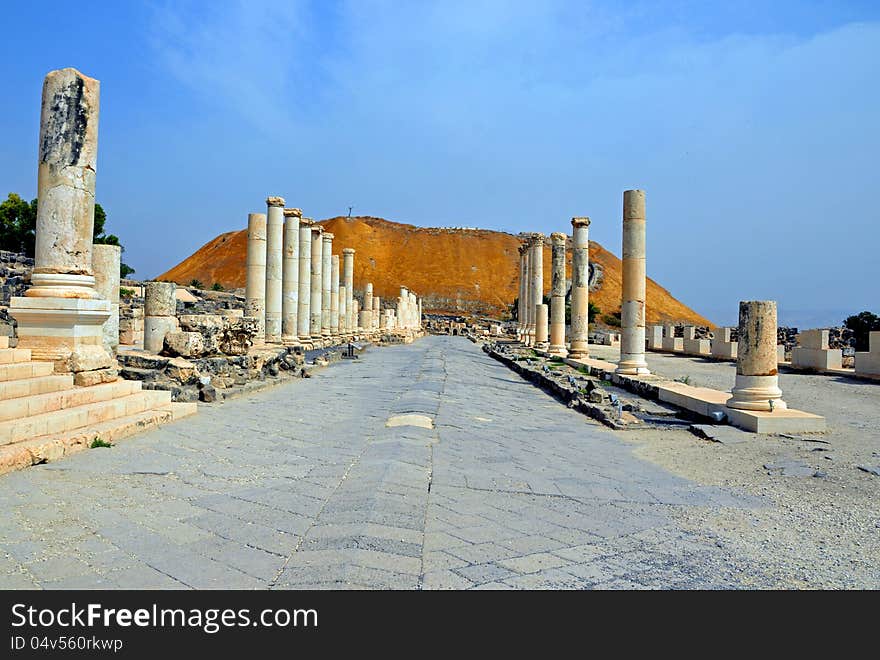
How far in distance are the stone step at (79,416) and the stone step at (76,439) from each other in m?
0.07

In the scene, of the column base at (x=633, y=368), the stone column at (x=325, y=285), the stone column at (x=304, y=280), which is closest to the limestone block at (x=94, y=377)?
the column base at (x=633, y=368)

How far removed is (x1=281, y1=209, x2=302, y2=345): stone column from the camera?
75.5 feet

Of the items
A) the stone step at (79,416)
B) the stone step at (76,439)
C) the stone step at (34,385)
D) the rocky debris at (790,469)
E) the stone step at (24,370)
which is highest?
the stone step at (24,370)

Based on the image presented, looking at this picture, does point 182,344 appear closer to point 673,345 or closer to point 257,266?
point 257,266

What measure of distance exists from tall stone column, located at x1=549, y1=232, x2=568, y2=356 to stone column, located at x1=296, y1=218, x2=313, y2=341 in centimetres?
932

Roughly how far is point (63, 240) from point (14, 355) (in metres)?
1.42

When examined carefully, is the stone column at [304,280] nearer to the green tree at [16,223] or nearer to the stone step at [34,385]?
the stone step at [34,385]

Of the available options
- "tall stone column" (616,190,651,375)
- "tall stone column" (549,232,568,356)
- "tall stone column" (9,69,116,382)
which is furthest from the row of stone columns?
"tall stone column" (549,232,568,356)

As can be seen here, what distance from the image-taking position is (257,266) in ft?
67.4

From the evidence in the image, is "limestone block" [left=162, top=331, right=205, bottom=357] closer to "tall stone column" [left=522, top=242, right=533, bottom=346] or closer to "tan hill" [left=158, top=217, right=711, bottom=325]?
"tall stone column" [left=522, top=242, right=533, bottom=346]

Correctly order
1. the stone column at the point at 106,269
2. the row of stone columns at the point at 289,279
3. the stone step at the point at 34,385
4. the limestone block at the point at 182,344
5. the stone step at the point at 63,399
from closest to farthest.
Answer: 1. the stone step at the point at 63,399
2. the stone step at the point at 34,385
3. the stone column at the point at 106,269
4. the limestone block at the point at 182,344
5. the row of stone columns at the point at 289,279

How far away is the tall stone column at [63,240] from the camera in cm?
732
